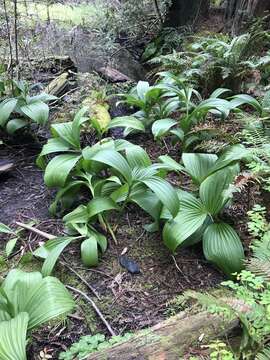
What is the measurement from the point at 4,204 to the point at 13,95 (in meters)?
1.25

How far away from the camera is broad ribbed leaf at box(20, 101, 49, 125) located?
338 cm

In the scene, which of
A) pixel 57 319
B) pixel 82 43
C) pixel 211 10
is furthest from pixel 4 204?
pixel 211 10

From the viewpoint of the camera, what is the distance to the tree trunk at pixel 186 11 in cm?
712

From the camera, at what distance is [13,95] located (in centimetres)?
374

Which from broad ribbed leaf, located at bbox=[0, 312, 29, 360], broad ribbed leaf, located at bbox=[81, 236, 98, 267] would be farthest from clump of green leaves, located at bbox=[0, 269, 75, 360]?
broad ribbed leaf, located at bbox=[81, 236, 98, 267]

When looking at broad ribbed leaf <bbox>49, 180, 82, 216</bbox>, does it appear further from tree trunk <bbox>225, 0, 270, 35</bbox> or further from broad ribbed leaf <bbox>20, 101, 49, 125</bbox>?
tree trunk <bbox>225, 0, 270, 35</bbox>

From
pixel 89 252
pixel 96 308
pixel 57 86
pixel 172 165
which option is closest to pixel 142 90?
pixel 57 86

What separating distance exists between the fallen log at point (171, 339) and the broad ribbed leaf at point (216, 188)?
78 centimetres

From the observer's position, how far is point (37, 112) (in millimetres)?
3408

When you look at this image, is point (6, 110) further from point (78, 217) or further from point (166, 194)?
point (166, 194)

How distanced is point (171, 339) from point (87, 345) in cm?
44

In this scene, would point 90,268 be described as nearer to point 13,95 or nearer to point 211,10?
point 13,95

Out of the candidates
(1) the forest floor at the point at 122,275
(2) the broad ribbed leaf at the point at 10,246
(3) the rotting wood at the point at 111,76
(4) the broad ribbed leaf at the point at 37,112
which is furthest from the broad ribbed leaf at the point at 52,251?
(3) the rotting wood at the point at 111,76

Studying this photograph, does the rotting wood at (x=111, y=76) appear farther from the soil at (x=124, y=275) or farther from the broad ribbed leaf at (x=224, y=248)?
the broad ribbed leaf at (x=224, y=248)
